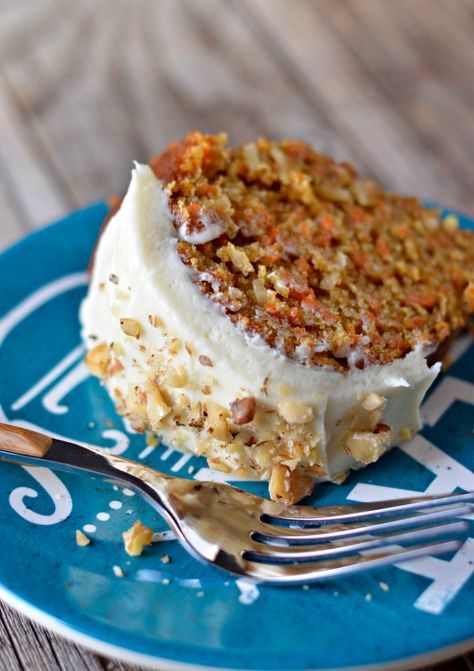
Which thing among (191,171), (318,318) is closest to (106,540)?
(318,318)

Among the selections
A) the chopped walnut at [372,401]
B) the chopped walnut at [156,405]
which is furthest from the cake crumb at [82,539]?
the chopped walnut at [372,401]

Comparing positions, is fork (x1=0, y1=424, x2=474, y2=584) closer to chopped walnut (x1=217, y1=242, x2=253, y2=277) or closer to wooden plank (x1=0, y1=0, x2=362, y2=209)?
chopped walnut (x1=217, y1=242, x2=253, y2=277)

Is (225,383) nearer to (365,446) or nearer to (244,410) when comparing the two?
(244,410)

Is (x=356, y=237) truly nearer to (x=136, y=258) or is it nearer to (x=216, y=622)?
(x=136, y=258)

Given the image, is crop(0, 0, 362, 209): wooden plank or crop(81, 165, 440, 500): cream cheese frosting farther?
crop(0, 0, 362, 209): wooden plank

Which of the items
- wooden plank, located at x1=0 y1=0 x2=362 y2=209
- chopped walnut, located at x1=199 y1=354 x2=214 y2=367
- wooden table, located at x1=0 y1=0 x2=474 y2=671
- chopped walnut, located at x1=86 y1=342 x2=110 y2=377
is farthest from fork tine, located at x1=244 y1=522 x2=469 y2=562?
wooden plank, located at x1=0 y1=0 x2=362 y2=209
